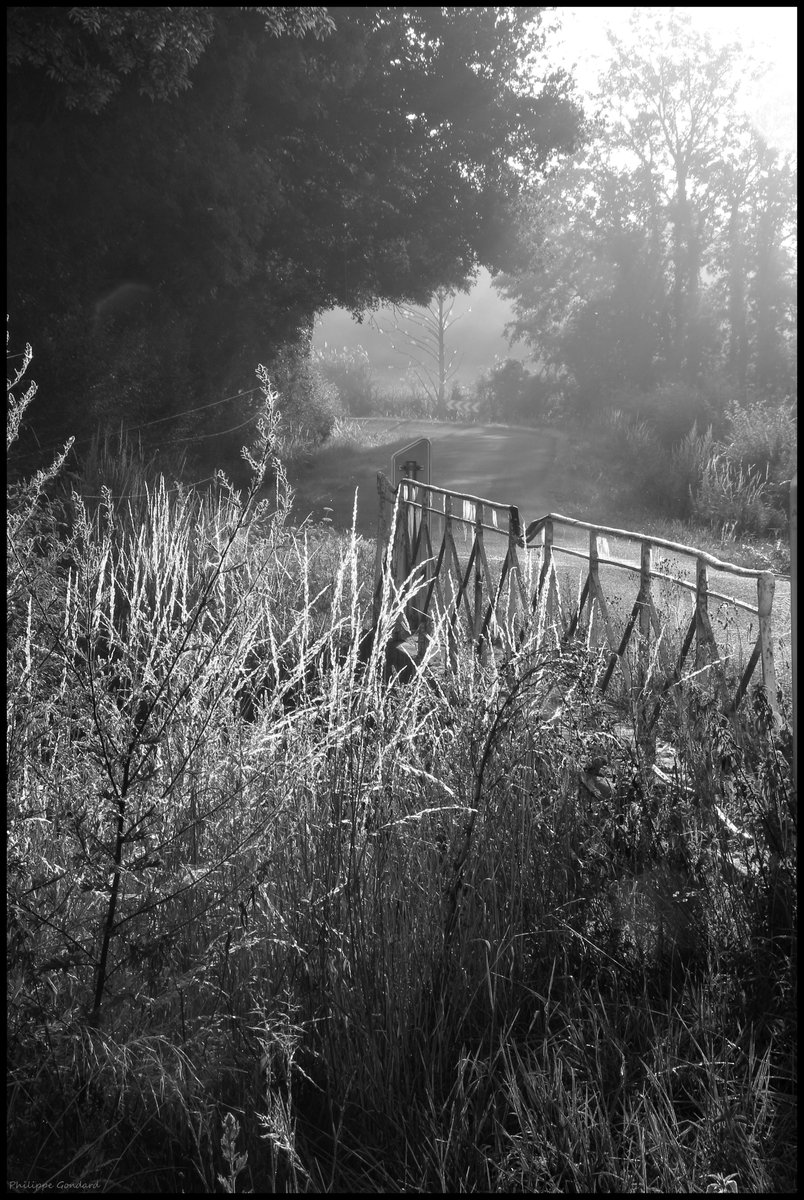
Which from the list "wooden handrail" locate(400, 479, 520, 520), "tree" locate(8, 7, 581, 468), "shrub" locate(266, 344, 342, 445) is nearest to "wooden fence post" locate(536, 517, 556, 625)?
"wooden handrail" locate(400, 479, 520, 520)

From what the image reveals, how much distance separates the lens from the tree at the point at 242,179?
11.8 metres

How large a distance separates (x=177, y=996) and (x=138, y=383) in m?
12.7

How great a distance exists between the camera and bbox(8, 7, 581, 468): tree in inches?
464

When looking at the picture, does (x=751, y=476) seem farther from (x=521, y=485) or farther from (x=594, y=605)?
(x=594, y=605)

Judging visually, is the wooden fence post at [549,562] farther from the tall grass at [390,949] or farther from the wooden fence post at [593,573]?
the tall grass at [390,949]

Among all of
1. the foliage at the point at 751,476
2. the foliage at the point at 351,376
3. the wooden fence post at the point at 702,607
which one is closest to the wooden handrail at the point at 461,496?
the wooden fence post at the point at 702,607

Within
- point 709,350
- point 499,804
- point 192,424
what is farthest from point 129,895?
point 709,350

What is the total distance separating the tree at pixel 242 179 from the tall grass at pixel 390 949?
30.1 feet

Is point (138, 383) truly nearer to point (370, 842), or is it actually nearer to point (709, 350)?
point (370, 842)

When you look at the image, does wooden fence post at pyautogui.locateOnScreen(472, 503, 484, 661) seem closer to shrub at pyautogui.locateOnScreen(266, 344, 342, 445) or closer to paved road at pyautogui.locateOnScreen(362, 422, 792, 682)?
paved road at pyautogui.locateOnScreen(362, 422, 792, 682)

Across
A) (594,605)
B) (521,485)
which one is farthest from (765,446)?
(594,605)

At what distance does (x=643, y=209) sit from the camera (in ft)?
99.7

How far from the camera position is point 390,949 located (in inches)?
88.0

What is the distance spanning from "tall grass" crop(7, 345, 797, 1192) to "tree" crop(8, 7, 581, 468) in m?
9.17
